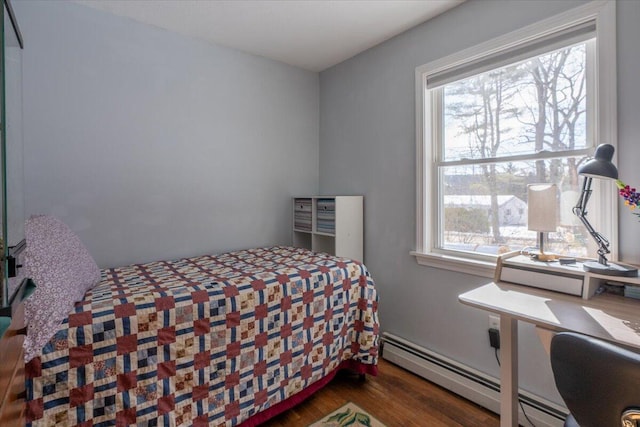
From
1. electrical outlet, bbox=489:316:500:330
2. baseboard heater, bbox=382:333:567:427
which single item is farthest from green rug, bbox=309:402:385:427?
electrical outlet, bbox=489:316:500:330

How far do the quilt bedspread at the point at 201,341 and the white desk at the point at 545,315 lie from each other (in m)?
0.86

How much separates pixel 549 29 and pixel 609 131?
61cm

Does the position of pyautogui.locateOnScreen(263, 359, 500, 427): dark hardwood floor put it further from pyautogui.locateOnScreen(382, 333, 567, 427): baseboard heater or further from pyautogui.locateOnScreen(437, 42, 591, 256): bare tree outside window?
pyautogui.locateOnScreen(437, 42, 591, 256): bare tree outside window

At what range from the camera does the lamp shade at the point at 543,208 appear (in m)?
1.47

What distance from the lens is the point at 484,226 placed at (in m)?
2.00

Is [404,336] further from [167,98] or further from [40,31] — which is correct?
[40,31]

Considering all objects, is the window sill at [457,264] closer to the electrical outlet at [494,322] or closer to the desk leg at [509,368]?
the electrical outlet at [494,322]

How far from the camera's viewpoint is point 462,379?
1960 mm

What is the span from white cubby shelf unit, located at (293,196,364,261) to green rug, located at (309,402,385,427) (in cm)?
107

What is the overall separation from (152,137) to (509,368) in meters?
2.49

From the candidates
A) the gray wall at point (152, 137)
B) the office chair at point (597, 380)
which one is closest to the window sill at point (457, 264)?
the office chair at point (597, 380)

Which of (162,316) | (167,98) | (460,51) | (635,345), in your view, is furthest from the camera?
(167,98)

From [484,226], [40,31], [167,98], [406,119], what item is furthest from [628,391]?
[40,31]

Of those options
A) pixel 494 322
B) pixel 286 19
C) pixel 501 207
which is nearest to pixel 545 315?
pixel 494 322
